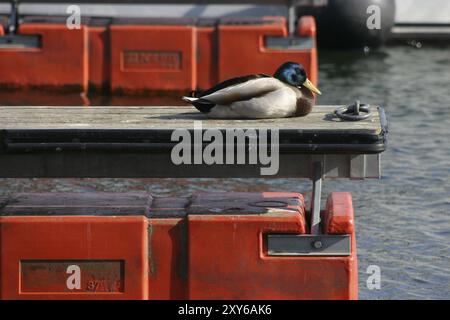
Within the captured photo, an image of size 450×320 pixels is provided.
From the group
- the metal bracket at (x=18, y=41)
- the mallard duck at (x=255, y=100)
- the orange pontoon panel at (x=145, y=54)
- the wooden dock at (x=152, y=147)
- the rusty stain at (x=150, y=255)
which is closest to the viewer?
the wooden dock at (x=152, y=147)

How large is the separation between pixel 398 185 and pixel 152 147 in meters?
5.47

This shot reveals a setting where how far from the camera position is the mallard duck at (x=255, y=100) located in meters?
8.20

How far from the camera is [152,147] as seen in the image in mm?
7676

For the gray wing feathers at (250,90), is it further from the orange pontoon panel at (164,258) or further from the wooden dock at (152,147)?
the orange pontoon panel at (164,258)

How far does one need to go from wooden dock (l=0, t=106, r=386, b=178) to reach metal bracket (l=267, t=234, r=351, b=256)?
35 cm

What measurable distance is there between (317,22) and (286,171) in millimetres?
13656

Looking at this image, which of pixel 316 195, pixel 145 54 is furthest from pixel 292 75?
pixel 145 54

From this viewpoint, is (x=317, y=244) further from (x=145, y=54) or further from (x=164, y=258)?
(x=145, y=54)

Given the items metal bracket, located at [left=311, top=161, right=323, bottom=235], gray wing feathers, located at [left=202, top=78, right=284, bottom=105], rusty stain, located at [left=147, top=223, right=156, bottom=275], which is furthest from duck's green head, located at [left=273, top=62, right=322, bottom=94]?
rusty stain, located at [left=147, top=223, right=156, bottom=275]

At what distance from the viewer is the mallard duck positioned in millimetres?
8195

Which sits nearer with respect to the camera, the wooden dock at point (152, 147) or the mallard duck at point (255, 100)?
the wooden dock at point (152, 147)

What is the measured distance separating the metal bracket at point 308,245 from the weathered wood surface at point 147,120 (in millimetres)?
596

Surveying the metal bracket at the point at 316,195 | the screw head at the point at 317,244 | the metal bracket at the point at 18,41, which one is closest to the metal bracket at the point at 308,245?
the screw head at the point at 317,244
